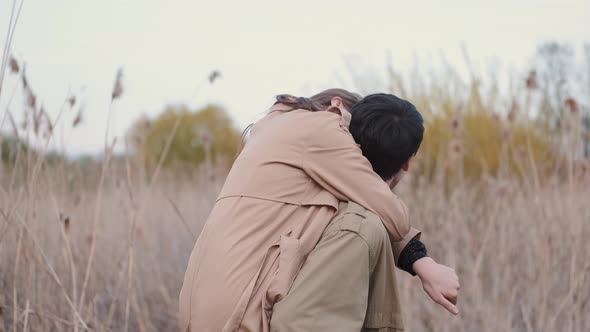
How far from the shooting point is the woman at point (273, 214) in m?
1.47

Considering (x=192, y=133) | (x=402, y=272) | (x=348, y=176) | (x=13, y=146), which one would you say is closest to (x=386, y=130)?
(x=348, y=176)

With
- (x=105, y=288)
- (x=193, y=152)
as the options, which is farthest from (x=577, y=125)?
(x=193, y=152)

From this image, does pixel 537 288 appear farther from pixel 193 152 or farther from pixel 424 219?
pixel 193 152

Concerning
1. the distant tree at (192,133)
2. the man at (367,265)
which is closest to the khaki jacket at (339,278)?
the man at (367,265)

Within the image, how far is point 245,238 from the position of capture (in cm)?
151

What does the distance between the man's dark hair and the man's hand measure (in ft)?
0.80

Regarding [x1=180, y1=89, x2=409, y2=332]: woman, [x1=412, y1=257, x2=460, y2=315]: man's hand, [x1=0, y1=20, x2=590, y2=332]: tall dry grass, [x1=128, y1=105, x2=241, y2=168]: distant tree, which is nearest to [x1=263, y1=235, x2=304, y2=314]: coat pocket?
[x1=180, y1=89, x2=409, y2=332]: woman

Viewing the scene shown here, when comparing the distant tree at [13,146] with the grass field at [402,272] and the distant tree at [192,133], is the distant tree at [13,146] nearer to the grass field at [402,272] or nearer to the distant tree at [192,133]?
the grass field at [402,272]

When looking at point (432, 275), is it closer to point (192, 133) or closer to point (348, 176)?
point (348, 176)

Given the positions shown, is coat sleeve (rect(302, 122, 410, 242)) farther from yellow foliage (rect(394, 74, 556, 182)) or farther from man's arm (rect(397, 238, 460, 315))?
yellow foliage (rect(394, 74, 556, 182))

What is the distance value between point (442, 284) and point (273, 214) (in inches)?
14.5

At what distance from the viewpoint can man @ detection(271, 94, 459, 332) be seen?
1.43 meters

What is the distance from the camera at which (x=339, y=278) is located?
4.74ft

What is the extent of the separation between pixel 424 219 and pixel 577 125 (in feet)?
2.94
